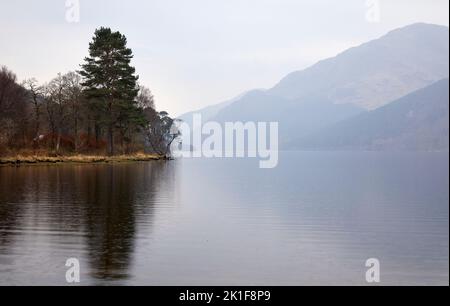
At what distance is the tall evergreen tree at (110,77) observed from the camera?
91.5 m

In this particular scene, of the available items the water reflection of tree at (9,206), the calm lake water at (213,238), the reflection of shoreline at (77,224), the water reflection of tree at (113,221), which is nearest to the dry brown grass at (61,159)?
the water reflection of tree at (9,206)

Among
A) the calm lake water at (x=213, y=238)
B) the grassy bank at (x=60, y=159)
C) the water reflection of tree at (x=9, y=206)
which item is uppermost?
the grassy bank at (x=60, y=159)

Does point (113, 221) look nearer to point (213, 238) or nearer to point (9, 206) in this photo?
point (213, 238)

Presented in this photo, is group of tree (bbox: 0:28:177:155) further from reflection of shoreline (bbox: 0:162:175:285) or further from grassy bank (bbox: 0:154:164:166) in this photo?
reflection of shoreline (bbox: 0:162:175:285)

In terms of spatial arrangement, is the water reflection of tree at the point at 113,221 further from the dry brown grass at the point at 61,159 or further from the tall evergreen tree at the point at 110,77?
the tall evergreen tree at the point at 110,77

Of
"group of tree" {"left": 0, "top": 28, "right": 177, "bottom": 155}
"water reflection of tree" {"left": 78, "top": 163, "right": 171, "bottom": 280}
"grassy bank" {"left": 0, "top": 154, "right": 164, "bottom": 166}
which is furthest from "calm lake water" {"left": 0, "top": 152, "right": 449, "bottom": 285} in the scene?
"group of tree" {"left": 0, "top": 28, "right": 177, "bottom": 155}

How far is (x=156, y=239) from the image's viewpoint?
21.1 metres

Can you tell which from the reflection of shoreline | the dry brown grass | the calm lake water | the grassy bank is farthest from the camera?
the dry brown grass

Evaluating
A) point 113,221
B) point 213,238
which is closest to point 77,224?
point 113,221

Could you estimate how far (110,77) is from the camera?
9306cm

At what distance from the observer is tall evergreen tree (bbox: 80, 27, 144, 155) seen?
300ft
